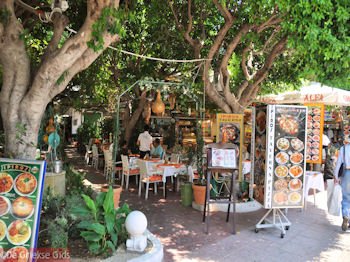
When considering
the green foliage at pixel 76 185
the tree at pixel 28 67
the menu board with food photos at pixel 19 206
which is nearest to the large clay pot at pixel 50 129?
the green foliage at pixel 76 185

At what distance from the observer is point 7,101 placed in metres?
4.11

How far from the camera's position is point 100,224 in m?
3.74

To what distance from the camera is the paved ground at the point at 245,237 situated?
13.8ft

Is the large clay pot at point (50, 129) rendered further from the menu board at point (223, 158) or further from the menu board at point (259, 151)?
the menu board at point (259, 151)

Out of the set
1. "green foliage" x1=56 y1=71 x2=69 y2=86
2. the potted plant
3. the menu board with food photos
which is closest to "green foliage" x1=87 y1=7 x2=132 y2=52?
"green foliage" x1=56 y1=71 x2=69 y2=86

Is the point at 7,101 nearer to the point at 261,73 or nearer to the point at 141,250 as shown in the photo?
the point at 141,250

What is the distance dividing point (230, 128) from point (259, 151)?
5.62 ft

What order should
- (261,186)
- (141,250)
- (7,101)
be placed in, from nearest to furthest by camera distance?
(141,250) < (7,101) < (261,186)

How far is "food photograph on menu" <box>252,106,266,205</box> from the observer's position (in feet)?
16.9

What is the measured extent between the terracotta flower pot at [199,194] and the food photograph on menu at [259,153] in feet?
4.09

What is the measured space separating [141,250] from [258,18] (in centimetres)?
516

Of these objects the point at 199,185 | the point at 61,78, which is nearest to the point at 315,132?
the point at 199,185

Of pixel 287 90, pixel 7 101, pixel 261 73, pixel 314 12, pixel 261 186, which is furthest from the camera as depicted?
pixel 287 90

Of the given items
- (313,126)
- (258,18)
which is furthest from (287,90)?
(258,18)
